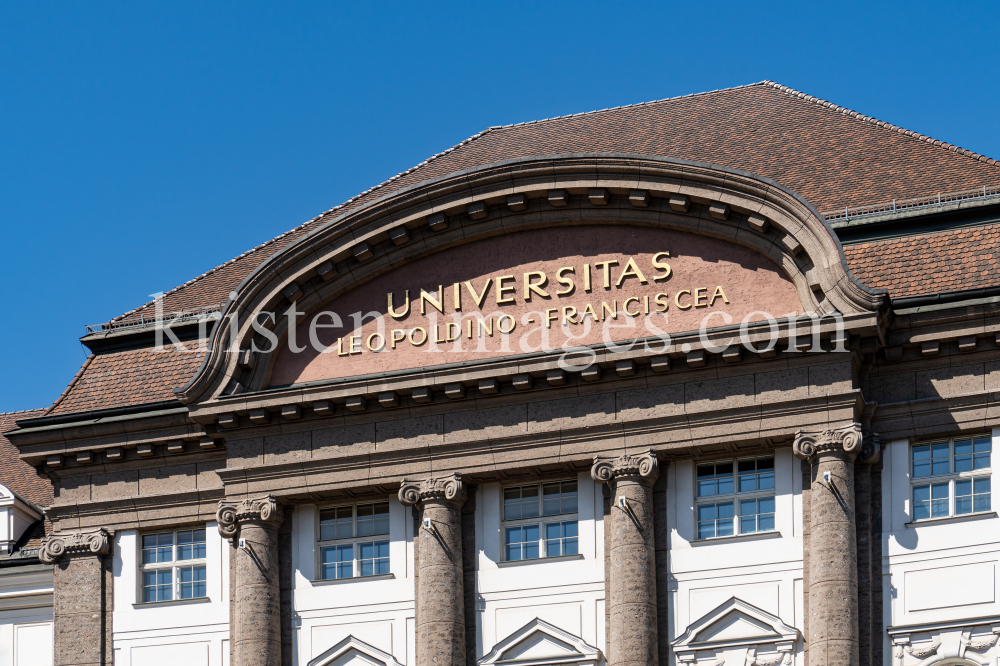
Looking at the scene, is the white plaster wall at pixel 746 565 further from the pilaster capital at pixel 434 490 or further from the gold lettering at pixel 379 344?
the gold lettering at pixel 379 344

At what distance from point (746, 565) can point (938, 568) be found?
2.95 metres

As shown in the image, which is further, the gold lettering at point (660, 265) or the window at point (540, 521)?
the gold lettering at point (660, 265)

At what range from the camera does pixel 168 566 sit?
3372 cm

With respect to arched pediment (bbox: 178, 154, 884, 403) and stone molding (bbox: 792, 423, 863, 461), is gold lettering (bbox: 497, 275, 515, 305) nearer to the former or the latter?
arched pediment (bbox: 178, 154, 884, 403)

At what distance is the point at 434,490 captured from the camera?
105ft

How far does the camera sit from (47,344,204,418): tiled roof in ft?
114

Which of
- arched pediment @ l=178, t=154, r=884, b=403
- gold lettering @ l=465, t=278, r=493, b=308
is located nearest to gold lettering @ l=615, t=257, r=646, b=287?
arched pediment @ l=178, t=154, r=884, b=403

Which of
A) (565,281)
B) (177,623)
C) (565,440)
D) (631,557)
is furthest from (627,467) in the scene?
(177,623)

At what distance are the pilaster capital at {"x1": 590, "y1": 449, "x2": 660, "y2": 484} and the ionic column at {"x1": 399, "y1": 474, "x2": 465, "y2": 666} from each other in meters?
2.35

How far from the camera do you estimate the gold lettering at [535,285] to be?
3275cm

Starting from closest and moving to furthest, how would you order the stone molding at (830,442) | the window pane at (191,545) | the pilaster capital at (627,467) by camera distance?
the stone molding at (830,442)
the pilaster capital at (627,467)
the window pane at (191,545)

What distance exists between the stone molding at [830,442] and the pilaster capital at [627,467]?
90.7 inches

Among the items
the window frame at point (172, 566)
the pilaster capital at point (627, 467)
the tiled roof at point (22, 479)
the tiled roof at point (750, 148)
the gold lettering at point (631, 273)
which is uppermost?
the tiled roof at point (750, 148)

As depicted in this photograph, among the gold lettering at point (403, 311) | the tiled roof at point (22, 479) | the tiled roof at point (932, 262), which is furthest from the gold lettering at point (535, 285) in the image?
the tiled roof at point (22, 479)
